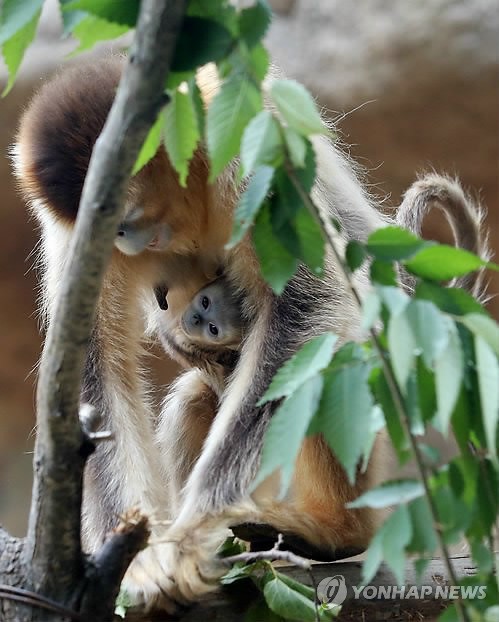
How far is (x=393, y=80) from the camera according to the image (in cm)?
574

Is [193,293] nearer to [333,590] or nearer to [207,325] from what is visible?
[207,325]

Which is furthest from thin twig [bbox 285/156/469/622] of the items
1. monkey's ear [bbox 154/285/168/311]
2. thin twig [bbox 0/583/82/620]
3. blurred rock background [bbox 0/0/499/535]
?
blurred rock background [bbox 0/0/499/535]

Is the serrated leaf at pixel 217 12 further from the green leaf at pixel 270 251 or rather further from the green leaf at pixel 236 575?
the green leaf at pixel 236 575

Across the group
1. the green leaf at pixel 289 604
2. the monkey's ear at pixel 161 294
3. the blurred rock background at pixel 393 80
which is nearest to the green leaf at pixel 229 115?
the green leaf at pixel 289 604

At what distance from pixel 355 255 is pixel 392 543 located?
41 cm

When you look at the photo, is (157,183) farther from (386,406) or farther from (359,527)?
(386,406)

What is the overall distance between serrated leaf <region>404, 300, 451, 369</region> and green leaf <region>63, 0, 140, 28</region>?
560mm

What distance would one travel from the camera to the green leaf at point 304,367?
1353mm

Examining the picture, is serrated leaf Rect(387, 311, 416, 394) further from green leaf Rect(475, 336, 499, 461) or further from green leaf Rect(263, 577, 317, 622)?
green leaf Rect(263, 577, 317, 622)

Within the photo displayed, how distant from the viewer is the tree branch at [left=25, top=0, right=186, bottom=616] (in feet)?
4.14

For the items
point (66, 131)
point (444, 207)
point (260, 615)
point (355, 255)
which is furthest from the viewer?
point (444, 207)

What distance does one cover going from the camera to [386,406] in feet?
4.48

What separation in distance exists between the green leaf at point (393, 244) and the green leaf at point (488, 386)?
16cm

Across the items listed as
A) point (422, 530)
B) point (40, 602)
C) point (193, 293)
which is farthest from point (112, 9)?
point (193, 293)
